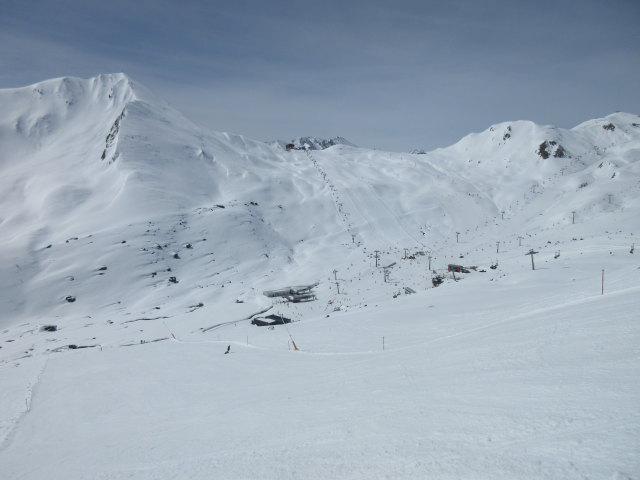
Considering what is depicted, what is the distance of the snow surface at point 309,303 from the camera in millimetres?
5023

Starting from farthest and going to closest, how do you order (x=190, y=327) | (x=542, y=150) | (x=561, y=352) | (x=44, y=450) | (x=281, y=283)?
(x=542, y=150)
(x=281, y=283)
(x=190, y=327)
(x=44, y=450)
(x=561, y=352)

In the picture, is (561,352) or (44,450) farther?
(44,450)

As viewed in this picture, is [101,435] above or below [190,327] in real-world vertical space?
above

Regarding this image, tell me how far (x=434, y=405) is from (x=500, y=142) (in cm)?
11632

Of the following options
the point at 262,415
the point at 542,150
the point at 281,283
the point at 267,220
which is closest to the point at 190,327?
the point at 281,283

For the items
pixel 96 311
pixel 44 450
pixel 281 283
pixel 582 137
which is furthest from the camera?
pixel 582 137

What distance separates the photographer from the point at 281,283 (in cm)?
4588

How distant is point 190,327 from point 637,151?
338 ft

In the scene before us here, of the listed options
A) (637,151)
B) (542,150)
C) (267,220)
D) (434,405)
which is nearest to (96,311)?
(267,220)

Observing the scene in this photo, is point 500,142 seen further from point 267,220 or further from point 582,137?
point 267,220

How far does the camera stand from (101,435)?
870 cm

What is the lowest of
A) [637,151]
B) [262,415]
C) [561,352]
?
[262,415]

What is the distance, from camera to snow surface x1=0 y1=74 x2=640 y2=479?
16.5 feet

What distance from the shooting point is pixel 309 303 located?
36219mm
